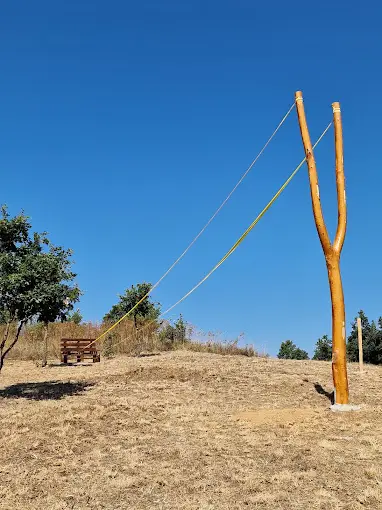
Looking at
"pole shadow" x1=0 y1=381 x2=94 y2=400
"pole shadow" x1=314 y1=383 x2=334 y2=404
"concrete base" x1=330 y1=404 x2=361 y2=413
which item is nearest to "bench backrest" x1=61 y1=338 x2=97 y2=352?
"pole shadow" x1=0 y1=381 x2=94 y2=400

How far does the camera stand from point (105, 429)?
9.34 meters

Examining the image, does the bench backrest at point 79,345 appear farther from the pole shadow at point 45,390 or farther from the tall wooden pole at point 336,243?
the tall wooden pole at point 336,243

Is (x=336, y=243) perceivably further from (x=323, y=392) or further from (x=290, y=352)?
(x=290, y=352)

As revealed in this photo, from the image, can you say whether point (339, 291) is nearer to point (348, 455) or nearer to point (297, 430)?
point (297, 430)

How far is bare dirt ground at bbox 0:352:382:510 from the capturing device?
19.4 ft

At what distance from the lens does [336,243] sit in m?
10.8

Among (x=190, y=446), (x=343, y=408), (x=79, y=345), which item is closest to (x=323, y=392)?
(x=343, y=408)

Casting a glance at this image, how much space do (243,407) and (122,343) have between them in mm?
16737

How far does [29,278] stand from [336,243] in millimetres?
7390

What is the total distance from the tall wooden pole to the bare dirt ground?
897 mm

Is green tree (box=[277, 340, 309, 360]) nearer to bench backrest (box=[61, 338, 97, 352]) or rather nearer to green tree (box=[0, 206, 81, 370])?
bench backrest (box=[61, 338, 97, 352])

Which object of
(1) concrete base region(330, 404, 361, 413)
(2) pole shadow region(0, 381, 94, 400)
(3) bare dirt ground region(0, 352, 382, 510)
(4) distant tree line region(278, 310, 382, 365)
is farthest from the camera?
(4) distant tree line region(278, 310, 382, 365)

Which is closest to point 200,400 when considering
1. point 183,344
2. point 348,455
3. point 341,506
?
point 348,455

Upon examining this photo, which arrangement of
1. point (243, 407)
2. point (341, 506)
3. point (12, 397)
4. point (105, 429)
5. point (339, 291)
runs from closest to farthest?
point (341, 506) → point (105, 429) → point (339, 291) → point (243, 407) → point (12, 397)
